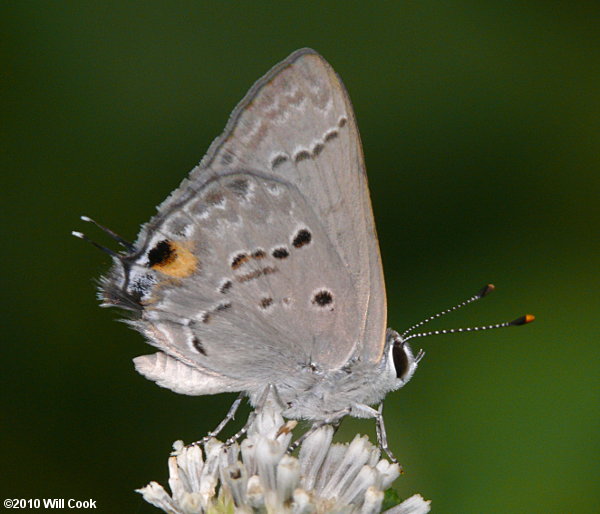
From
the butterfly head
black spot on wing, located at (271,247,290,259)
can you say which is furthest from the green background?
black spot on wing, located at (271,247,290,259)

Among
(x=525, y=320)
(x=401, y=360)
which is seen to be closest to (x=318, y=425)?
(x=401, y=360)

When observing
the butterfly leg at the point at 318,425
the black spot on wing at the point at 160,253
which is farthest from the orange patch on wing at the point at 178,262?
the butterfly leg at the point at 318,425

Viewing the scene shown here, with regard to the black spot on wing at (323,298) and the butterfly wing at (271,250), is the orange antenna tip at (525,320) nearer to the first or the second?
the butterfly wing at (271,250)

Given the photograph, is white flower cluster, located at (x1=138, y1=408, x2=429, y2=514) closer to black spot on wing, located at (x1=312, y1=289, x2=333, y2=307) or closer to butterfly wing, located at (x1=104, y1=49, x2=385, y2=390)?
butterfly wing, located at (x1=104, y1=49, x2=385, y2=390)

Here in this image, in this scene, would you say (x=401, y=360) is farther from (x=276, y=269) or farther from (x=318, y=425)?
(x=276, y=269)

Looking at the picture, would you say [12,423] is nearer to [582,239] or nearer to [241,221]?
[241,221]

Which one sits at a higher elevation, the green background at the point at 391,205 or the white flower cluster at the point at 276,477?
the green background at the point at 391,205

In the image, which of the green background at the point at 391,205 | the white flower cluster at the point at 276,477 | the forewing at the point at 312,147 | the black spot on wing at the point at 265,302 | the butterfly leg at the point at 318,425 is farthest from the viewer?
the green background at the point at 391,205

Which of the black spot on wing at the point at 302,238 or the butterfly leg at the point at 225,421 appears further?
the black spot on wing at the point at 302,238
